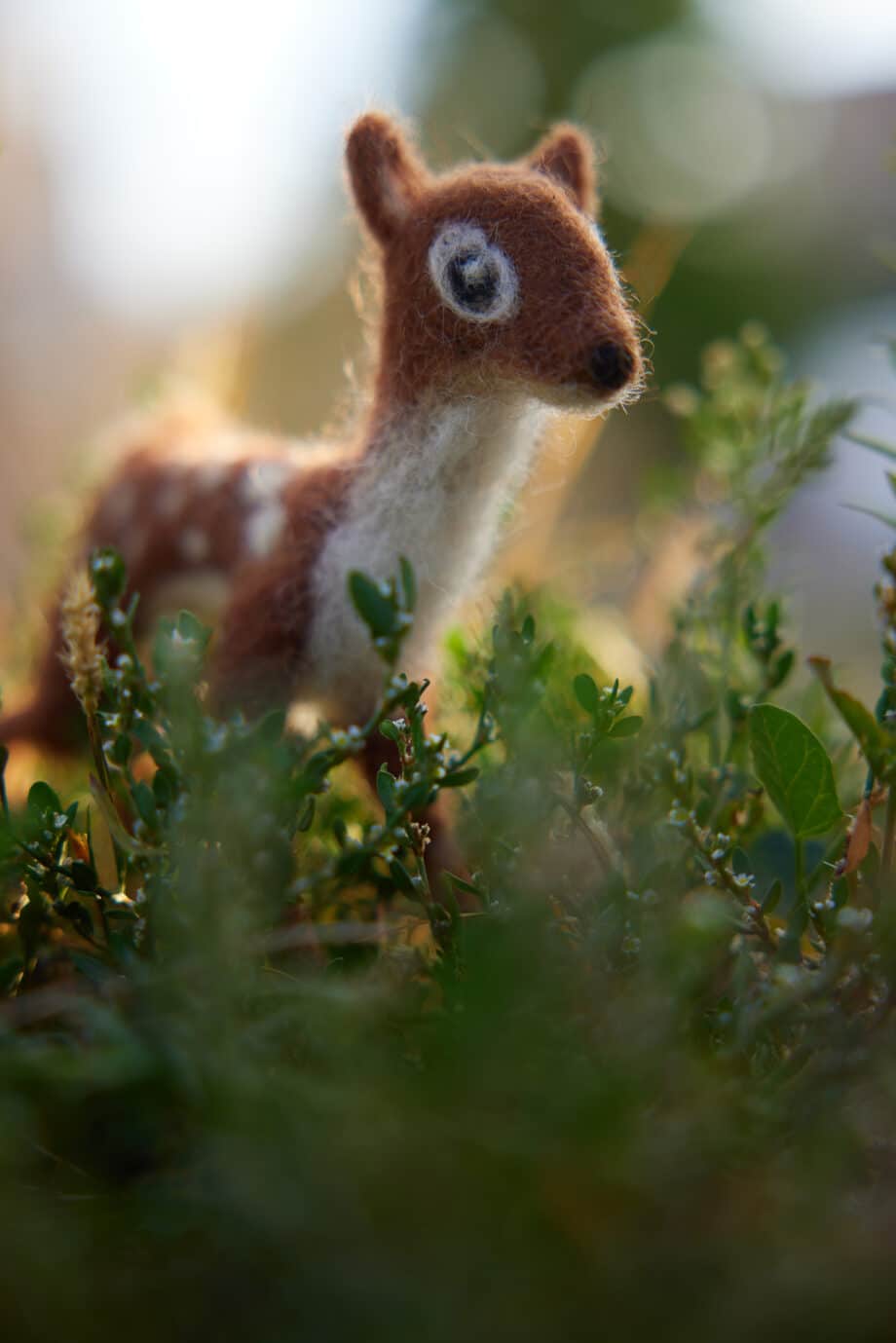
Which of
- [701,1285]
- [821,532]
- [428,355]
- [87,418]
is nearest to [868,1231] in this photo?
[701,1285]

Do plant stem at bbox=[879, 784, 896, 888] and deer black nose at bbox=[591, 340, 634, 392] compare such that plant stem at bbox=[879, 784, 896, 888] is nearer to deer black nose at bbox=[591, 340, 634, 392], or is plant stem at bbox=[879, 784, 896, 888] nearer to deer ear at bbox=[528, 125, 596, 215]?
deer black nose at bbox=[591, 340, 634, 392]

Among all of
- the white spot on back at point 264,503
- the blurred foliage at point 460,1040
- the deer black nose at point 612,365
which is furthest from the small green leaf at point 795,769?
the white spot on back at point 264,503

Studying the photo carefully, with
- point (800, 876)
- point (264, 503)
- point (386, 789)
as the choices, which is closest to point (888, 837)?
point (800, 876)

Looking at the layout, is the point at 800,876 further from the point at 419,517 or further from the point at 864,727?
the point at 419,517

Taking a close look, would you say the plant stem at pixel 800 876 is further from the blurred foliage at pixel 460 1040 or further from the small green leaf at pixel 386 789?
the small green leaf at pixel 386 789

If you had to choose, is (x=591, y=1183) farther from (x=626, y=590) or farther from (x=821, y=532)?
(x=821, y=532)
